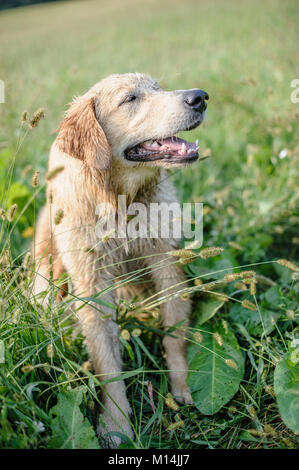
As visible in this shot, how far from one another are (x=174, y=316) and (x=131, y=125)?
1325 mm

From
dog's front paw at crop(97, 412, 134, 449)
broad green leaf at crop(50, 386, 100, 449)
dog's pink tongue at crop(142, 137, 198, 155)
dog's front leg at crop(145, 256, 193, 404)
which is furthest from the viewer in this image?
dog's front leg at crop(145, 256, 193, 404)

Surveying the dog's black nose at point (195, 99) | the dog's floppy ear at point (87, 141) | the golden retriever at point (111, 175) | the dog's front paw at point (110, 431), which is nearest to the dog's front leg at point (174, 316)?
the golden retriever at point (111, 175)

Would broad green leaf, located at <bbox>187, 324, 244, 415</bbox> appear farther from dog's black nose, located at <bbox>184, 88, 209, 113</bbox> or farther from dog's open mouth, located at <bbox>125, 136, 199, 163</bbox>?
dog's black nose, located at <bbox>184, 88, 209, 113</bbox>

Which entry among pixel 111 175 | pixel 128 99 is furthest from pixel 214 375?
pixel 128 99

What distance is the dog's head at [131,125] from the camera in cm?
238

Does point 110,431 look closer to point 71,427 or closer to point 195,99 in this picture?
point 71,427

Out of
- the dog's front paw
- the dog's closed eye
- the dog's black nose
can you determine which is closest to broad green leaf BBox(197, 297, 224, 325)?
the dog's front paw

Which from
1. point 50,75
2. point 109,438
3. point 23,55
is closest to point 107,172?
point 109,438

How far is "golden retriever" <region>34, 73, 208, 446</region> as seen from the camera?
242 centimetres

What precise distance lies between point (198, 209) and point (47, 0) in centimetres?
1839

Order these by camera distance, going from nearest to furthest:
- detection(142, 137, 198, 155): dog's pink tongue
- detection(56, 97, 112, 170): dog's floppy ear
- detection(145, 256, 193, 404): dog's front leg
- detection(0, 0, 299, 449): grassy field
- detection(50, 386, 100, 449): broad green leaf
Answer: detection(50, 386, 100, 449): broad green leaf
detection(0, 0, 299, 449): grassy field
detection(56, 97, 112, 170): dog's floppy ear
detection(142, 137, 198, 155): dog's pink tongue
detection(145, 256, 193, 404): dog's front leg

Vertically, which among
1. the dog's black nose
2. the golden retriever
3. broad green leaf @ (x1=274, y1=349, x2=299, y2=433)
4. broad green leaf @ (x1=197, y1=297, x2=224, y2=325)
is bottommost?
broad green leaf @ (x1=274, y1=349, x2=299, y2=433)

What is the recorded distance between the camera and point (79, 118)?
8.09ft

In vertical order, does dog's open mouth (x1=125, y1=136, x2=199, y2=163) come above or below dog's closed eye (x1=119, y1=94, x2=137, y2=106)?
below
